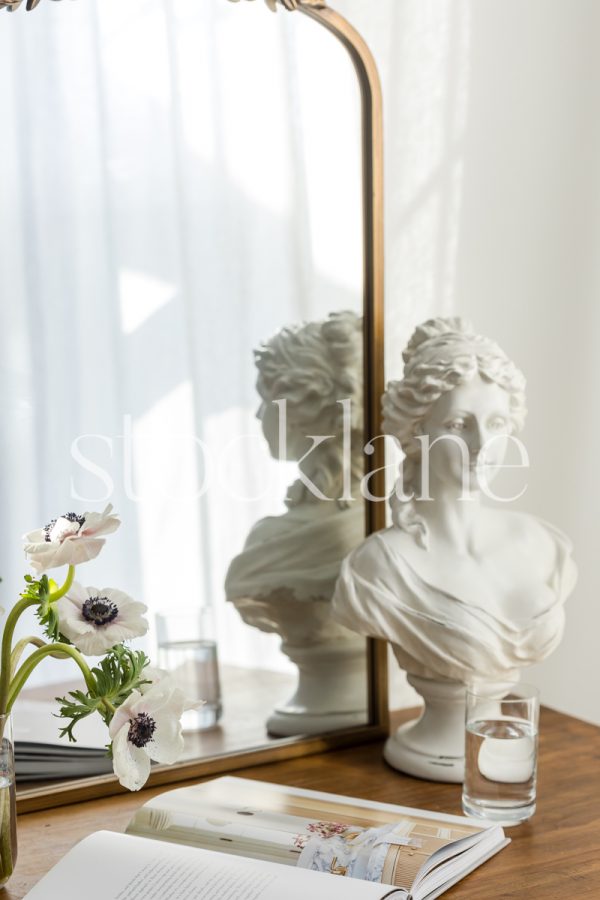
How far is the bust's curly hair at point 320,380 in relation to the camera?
1.52 meters

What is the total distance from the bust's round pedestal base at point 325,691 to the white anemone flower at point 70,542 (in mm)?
560

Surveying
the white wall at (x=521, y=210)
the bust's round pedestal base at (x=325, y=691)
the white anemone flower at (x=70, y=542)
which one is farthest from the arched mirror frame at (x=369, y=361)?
the white anemone flower at (x=70, y=542)

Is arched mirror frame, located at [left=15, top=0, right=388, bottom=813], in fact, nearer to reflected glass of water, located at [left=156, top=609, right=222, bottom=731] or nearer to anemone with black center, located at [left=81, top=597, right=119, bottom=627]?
reflected glass of water, located at [left=156, top=609, right=222, bottom=731]

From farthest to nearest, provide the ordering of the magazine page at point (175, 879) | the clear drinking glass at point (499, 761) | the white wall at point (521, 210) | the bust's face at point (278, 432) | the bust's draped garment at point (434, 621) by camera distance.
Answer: the white wall at point (521, 210) < the bust's face at point (278, 432) < the bust's draped garment at point (434, 621) < the clear drinking glass at point (499, 761) < the magazine page at point (175, 879)

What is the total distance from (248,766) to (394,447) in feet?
1.97

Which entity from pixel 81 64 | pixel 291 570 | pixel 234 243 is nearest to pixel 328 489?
pixel 291 570

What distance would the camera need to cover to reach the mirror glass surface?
4.41 ft

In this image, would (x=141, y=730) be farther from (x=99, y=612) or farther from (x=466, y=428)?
(x=466, y=428)

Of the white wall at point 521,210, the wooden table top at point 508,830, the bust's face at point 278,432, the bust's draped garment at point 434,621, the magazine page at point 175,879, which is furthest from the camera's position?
the white wall at point 521,210

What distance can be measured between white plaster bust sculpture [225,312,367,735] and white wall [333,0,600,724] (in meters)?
0.33

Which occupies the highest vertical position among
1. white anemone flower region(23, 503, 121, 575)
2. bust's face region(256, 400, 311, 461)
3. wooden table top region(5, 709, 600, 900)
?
bust's face region(256, 400, 311, 461)

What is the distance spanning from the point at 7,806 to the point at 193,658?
42 centimetres

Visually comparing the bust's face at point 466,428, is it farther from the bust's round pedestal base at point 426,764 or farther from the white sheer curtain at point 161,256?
the bust's round pedestal base at point 426,764

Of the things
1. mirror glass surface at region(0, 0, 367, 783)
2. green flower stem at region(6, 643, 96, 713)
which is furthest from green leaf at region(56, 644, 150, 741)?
mirror glass surface at region(0, 0, 367, 783)
